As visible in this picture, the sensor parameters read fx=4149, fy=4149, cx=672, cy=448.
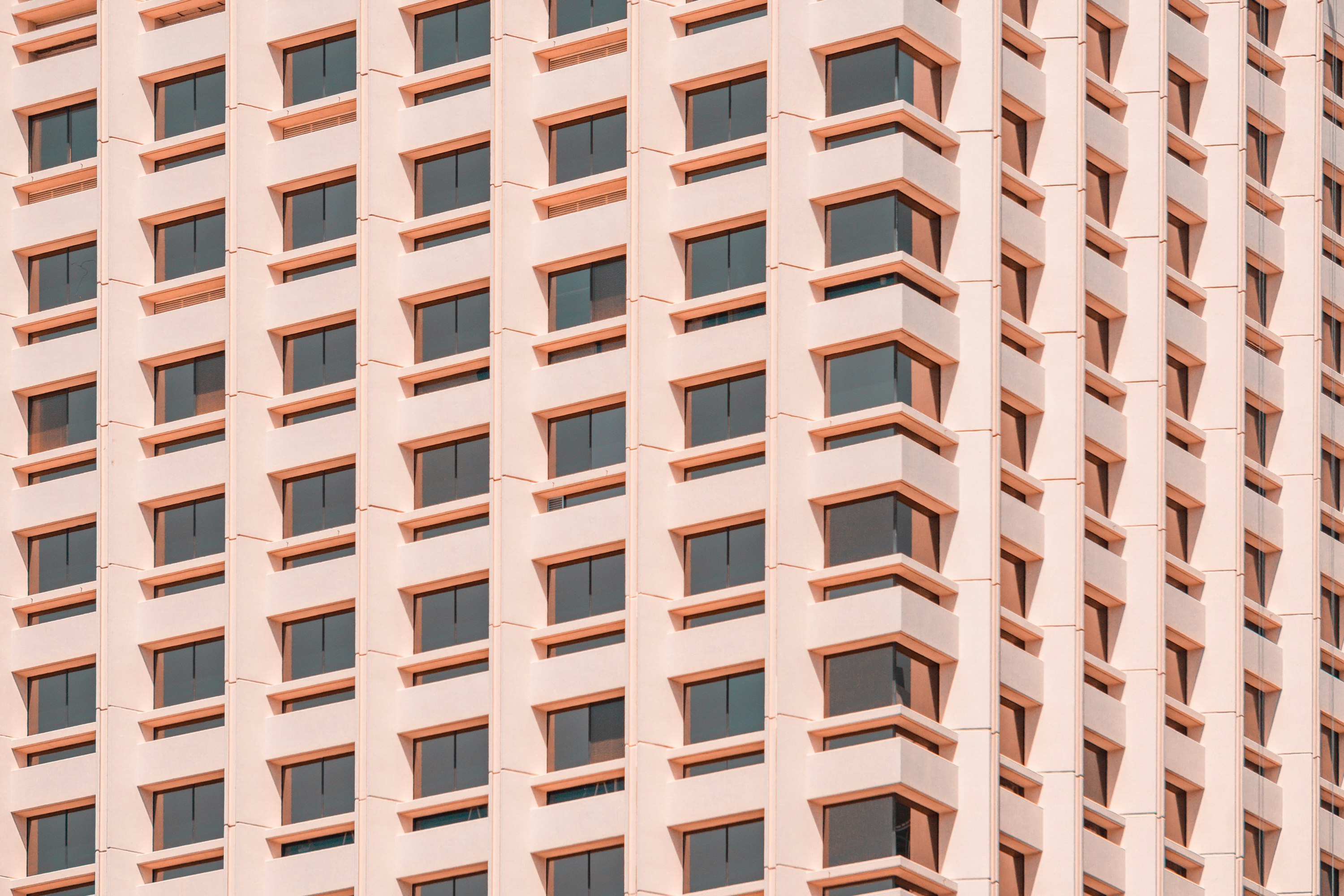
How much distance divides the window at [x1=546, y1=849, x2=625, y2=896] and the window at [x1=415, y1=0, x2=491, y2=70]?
815 inches

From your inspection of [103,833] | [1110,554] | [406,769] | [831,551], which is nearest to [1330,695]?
[1110,554]

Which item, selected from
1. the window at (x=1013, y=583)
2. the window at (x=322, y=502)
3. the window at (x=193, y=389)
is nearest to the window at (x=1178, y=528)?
the window at (x=1013, y=583)

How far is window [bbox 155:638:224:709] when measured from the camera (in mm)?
101750

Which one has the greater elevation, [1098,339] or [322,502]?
[1098,339]

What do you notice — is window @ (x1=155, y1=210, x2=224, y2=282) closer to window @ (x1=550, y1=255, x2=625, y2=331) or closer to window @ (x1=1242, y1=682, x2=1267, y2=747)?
window @ (x1=550, y1=255, x2=625, y2=331)

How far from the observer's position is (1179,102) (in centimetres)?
Answer: 10575

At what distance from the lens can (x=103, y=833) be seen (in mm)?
101000

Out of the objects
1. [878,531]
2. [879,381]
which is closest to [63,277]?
[879,381]

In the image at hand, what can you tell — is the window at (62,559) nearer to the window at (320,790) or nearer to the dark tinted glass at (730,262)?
the window at (320,790)

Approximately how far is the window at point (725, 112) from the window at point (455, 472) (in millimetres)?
8955

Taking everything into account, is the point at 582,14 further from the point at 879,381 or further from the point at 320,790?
the point at 320,790

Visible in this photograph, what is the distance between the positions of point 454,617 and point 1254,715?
2022 centimetres

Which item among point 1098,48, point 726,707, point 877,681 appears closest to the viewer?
point 877,681

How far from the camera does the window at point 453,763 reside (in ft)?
320
